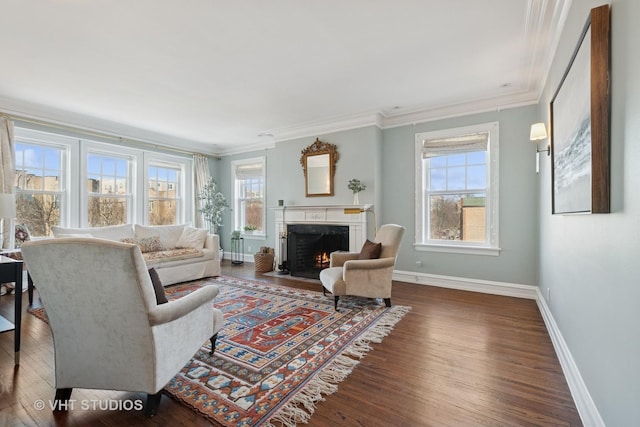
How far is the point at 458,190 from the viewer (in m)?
4.30

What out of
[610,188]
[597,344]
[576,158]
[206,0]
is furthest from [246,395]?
[206,0]

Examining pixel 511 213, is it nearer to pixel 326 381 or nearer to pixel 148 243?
pixel 326 381

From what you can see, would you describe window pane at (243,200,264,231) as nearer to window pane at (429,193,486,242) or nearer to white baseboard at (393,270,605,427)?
white baseboard at (393,270,605,427)

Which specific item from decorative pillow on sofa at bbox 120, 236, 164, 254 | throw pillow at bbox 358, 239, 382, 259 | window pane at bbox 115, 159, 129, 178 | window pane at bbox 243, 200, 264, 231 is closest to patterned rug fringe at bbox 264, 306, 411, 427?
throw pillow at bbox 358, 239, 382, 259

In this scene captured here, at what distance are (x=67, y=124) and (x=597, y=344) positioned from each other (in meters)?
6.52

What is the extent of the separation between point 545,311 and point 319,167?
3627 millimetres

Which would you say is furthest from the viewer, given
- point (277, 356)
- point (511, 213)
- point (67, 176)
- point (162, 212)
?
point (162, 212)

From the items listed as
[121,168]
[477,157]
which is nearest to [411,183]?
[477,157]

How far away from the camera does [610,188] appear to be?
4.23ft

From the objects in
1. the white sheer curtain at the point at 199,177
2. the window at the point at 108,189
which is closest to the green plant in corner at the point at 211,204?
the white sheer curtain at the point at 199,177

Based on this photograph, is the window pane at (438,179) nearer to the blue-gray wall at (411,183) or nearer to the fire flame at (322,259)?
the blue-gray wall at (411,183)

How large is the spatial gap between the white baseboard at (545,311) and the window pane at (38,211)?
18.0 feet

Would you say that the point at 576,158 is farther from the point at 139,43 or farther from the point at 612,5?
the point at 139,43

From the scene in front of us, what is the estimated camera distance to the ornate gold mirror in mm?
4977
